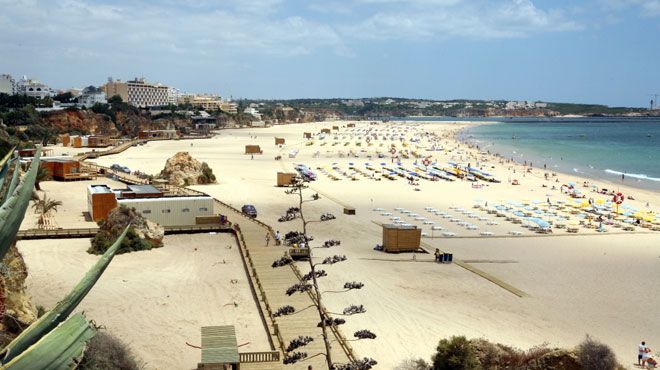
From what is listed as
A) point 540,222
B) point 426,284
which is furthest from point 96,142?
point 426,284

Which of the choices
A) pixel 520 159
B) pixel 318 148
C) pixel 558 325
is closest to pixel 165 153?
pixel 318 148

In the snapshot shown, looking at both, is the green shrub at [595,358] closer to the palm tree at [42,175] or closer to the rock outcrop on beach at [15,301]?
the rock outcrop on beach at [15,301]

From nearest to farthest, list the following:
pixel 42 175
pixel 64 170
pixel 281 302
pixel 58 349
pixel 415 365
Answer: pixel 58 349 → pixel 415 365 → pixel 281 302 → pixel 42 175 → pixel 64 170

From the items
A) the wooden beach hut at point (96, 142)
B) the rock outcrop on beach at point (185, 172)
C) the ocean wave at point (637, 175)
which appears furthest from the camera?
the wooden beach hut at point (96, 142)

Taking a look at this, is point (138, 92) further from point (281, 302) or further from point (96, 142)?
point (281, 302)

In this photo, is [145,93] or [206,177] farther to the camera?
[145,93]

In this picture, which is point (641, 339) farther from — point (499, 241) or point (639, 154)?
point (639, 154)

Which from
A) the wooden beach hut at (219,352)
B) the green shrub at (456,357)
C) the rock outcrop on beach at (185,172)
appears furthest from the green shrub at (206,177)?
the green shrub at (456,357)
